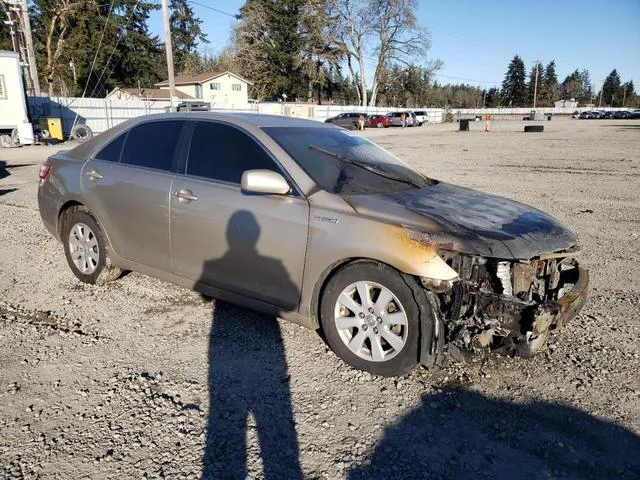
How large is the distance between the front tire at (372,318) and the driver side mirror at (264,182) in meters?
0.73

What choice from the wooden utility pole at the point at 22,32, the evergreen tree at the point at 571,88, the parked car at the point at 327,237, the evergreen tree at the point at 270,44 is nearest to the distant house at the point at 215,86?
the evergreen tree at the point at 270,44

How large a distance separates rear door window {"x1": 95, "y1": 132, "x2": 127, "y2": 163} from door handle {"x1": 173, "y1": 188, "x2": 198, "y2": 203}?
1.03 metres

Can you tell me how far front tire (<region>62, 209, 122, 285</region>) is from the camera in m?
4.73

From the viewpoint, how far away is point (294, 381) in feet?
10.6

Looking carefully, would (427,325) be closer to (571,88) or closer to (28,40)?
(28,40)

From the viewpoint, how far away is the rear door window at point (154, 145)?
4.28 meters

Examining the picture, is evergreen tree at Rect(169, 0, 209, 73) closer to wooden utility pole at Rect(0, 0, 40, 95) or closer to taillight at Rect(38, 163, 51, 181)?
wooden utility pole at Rect(0, 0, 40, 95)

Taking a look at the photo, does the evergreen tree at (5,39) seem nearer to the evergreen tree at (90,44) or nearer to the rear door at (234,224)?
the evergreen tree at (90,44)

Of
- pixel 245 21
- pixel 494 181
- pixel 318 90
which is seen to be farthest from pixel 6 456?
pixel 318 90

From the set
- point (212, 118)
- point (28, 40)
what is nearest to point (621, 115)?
point (28, 40)

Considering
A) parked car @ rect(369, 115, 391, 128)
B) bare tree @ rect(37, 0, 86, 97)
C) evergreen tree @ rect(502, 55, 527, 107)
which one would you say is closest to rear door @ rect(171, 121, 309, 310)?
parked car @ rect(369, 115, 391, 128)

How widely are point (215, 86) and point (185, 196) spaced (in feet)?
194

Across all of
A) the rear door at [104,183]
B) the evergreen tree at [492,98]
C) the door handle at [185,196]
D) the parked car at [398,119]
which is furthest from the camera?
the evergreen tree at [492,98]

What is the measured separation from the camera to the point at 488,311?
3.04 m
